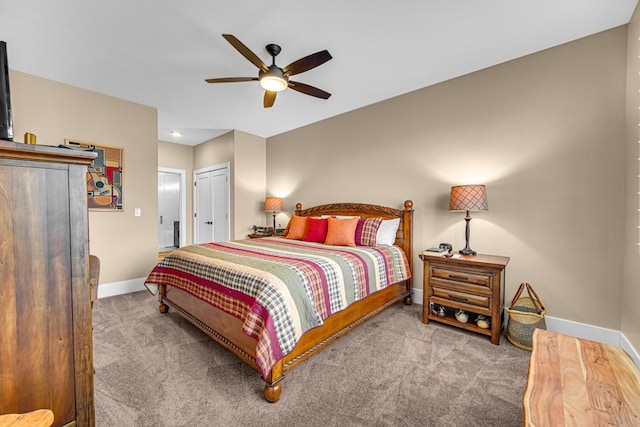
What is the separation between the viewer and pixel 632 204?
204 cm

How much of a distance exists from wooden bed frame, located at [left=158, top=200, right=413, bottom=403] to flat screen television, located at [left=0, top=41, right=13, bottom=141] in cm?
153

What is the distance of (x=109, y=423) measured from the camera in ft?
4.89

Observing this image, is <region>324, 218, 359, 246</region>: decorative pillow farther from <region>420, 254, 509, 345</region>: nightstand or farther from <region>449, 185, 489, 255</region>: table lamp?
<region>449, 185, 489, 255</region>: table lamp

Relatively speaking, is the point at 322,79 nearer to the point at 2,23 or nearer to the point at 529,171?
the point at 529,171

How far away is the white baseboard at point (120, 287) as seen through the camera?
139 inches

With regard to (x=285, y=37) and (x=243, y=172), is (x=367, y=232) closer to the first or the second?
(x=285, y=37)

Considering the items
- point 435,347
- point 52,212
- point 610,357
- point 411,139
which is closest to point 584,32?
point 411,139

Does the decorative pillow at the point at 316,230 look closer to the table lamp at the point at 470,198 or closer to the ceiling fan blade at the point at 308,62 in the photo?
the table lamp at the point at 470,198

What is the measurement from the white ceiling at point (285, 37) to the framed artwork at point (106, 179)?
30.1 inches

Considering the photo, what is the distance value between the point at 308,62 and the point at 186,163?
4.77m

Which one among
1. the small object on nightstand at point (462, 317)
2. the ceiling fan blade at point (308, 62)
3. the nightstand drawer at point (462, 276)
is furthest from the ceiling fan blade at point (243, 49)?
the small object on nightstand at point (462, 317)

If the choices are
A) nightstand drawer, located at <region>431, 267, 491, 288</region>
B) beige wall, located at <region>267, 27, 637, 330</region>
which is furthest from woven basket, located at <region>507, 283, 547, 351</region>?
nightstand drawer, located at <region>431, 267, 491, 288</region>

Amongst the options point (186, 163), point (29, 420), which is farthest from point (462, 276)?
point (186, 163)

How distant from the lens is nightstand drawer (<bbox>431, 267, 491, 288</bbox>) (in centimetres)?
243
